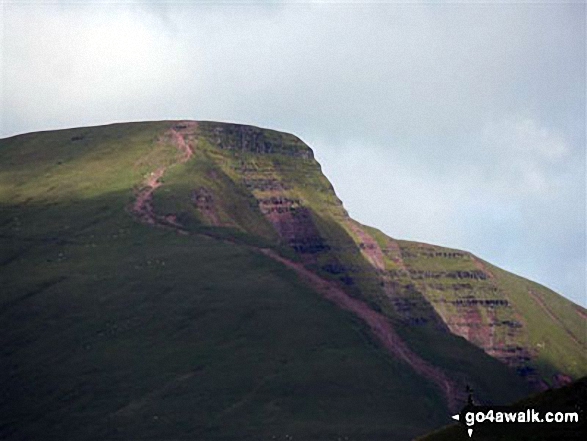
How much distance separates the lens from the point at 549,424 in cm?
15825

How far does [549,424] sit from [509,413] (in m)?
3.95

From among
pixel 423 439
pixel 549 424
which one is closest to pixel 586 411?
pixel 549 424

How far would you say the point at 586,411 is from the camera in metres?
160

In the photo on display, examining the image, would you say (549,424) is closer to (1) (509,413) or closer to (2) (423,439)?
(1) (509,413)

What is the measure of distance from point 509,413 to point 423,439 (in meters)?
11.6

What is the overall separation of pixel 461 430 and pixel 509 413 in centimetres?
656

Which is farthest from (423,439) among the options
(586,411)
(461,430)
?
(586,411)

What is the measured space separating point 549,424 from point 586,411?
4342mm

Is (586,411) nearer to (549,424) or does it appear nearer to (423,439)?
(549,424)

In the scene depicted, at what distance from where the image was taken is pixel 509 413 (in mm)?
160000

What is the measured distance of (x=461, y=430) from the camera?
165 meters

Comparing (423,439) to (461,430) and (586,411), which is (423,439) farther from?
(586,411)

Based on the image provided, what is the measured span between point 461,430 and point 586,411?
40.2 ft

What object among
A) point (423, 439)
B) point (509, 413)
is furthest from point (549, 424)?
point (423, 439)
